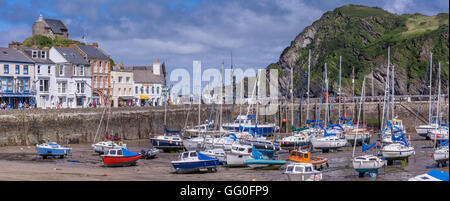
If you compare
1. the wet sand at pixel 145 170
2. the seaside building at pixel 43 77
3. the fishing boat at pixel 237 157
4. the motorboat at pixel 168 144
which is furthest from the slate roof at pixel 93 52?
the fishing boat at pixel 237 157

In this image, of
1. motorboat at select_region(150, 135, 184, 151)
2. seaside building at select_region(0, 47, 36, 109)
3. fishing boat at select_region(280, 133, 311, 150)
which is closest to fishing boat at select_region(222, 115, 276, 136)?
fishing boat at select_region(280, 133, 311, 150)

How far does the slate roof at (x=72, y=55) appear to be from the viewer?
67.4m

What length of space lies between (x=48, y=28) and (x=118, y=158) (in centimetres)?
6864

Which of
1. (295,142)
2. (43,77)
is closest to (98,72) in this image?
(43,77)

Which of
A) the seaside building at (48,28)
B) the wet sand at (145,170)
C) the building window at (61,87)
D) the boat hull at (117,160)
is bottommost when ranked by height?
the wet sand at (145,170)

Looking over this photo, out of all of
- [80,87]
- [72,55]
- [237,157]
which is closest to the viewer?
[237,157]

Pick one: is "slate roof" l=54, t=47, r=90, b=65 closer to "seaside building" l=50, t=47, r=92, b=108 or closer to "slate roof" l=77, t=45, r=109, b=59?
"seaside building" l=50, t=47, r=92, b=108

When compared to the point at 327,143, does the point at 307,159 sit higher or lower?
lower

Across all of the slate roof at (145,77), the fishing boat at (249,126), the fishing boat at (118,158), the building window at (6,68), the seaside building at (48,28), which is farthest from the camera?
the seaside building at (48,28)

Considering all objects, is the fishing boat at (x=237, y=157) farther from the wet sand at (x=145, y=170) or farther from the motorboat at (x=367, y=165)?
the motorboat at (x=367, y=165)

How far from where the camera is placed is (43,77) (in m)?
63.8

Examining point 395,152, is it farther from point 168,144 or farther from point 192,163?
point 168,144

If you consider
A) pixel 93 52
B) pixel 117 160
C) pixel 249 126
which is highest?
pixel 93 52

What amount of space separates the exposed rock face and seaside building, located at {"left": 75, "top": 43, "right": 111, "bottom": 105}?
36570mm
